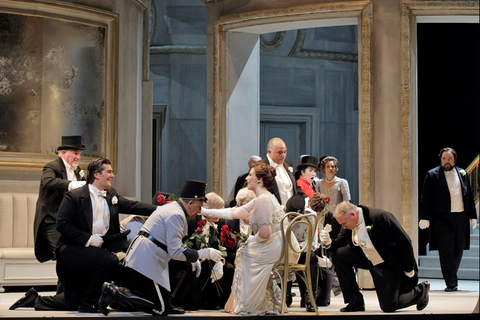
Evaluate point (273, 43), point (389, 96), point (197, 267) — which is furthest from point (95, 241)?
point (273, 43)

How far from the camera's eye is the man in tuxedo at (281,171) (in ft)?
26.6

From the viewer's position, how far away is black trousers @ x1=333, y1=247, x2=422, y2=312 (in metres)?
7.02

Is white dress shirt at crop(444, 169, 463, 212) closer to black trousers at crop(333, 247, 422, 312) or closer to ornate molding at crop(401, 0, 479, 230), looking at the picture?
ornate molding at crop(401, 0, 479, 230)

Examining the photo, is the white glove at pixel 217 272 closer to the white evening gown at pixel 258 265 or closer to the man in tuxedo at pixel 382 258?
the white evening gown at pixel 258 265

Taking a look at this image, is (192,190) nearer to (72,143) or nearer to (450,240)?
(72,143)

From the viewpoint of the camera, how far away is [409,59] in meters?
9.58

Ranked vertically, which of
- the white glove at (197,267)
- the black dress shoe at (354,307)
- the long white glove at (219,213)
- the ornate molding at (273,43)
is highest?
the ornate molding at (273,43)

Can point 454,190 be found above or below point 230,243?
above

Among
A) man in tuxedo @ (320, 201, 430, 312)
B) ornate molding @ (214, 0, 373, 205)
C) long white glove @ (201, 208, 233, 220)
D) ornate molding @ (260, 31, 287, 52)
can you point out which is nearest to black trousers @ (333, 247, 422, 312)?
man in tuxedo @ (320, 201, 430, 312)

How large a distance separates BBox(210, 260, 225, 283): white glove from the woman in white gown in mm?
230

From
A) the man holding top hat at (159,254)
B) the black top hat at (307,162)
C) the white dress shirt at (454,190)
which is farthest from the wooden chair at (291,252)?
the white dress shirt at (454,190)

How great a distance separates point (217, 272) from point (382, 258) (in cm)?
128

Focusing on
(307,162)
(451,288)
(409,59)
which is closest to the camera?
(307,162)

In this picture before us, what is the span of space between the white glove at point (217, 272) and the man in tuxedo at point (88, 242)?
670mm
